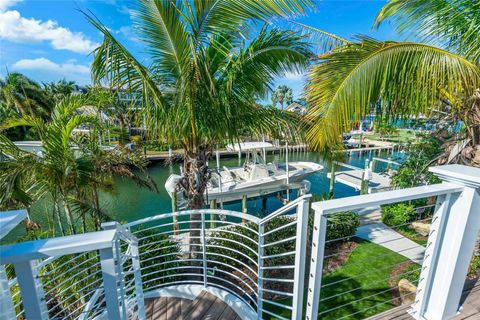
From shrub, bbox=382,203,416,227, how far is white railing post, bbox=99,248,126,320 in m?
7.69

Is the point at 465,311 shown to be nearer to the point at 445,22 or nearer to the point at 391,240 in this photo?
the point at 445,22

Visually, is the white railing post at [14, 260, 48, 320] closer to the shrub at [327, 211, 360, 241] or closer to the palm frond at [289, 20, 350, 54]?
the palm frond at [289, 20, 350, 54]

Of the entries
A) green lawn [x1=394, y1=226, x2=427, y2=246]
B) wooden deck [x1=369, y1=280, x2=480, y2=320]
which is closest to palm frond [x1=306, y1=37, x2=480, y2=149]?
wooden deck [x1=369, y1=280, x2=480, y2=320]

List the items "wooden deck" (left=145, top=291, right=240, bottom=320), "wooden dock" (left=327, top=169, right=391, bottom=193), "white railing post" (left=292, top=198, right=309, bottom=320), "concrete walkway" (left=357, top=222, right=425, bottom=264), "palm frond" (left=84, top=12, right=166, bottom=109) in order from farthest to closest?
"wooden dock" (left=327, top=169, right=391, bottom=193), "concrete walkway" (left=357, top=222, right=425, bottom=264), "wooden deck" (left=145, top=291, right=240, bottom=320), "palm frond" (left=84, top=12, right=166, bottom=109), "white railing post" (left=292, top=198, right=309, bottom=320)

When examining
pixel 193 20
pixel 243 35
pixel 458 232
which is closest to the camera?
pixel 458 232

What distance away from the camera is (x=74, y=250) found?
3.27 ft

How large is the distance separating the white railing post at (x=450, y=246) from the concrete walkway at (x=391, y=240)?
3.73 meters

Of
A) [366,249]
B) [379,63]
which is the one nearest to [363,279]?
[366,249]

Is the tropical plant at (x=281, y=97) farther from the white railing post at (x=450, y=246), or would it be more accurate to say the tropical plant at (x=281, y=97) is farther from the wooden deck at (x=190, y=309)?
the wooden deck at (x=190, y=309)

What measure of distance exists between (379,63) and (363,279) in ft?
14.0

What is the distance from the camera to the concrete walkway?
547 centimetres

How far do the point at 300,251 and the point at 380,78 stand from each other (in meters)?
1.81

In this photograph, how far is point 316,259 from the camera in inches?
59.3

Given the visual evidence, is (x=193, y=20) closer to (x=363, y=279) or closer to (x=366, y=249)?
(x=363, y=279)
